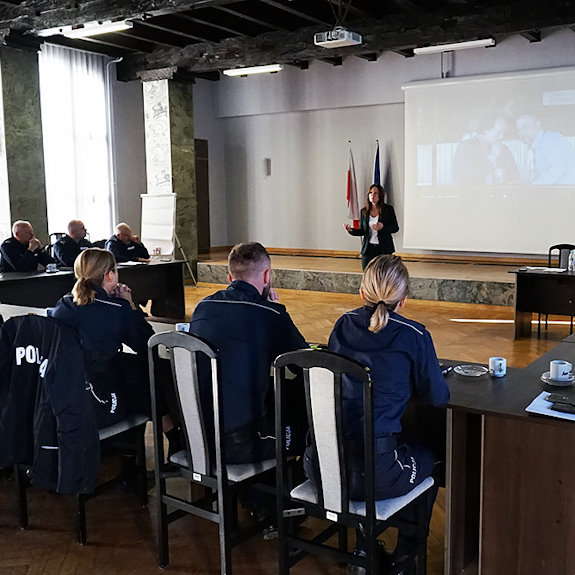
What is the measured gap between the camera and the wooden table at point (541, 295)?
6258mm

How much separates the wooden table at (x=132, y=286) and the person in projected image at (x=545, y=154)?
5.31 metres

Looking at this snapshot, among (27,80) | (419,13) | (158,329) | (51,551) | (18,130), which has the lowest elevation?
(51,551)

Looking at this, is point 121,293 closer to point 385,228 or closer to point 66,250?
point 66,250

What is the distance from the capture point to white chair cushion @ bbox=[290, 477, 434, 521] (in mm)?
2197

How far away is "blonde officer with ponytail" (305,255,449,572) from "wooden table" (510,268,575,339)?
439cm

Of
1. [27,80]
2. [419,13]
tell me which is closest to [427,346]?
[419,13]

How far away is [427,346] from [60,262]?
Answer: 591cm

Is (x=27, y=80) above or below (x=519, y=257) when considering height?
above

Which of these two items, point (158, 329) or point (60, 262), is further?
point (60, 262)

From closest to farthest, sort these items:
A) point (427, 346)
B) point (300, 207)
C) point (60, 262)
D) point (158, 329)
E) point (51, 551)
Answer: point (427, 346) → point (51, 551) → point (158, 329) → point (60, 262) → point (300, 207)

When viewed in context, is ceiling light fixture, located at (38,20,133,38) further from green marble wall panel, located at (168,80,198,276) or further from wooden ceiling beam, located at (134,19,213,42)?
green marble wall panel, located at (168,80,198,276)

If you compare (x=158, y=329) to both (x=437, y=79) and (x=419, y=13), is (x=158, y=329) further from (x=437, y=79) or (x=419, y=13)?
(x=437, y=79)

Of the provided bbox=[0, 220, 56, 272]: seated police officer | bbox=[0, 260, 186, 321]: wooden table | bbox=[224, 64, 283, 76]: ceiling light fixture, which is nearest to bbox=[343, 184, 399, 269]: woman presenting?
bbox=[0, 260, 186, 321]: wooden table

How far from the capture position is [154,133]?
10.3 m
